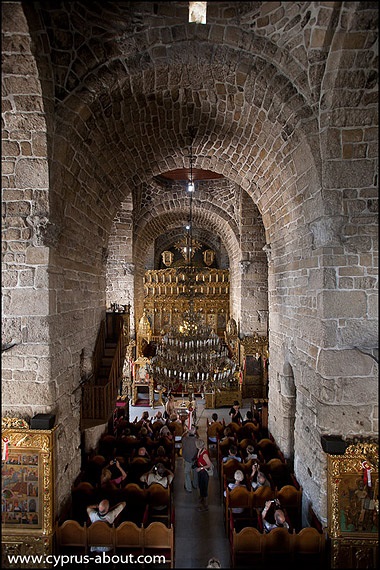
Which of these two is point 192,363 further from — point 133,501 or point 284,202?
point 284,202

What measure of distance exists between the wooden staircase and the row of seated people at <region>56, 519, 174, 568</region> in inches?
67.4

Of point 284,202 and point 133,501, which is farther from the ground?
point 284,202

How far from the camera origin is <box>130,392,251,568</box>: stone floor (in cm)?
536

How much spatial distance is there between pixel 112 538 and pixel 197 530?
169 centimetres

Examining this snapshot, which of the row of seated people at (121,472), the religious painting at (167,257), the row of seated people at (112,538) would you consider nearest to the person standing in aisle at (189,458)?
the row of seated people at (121,472)

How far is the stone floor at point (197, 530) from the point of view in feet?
17.6

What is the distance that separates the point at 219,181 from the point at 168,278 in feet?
25.9

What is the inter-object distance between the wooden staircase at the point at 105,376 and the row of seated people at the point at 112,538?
171cm

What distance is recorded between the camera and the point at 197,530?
602 cm

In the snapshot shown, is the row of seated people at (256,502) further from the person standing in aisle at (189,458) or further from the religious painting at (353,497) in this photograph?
the person standing in aisle at (189,458)

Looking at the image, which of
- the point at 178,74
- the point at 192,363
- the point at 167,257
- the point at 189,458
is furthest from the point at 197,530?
the point at 167,257

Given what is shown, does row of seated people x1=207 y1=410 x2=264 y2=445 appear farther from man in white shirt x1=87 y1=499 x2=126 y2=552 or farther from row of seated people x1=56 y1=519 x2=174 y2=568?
man in white shirt x1=87 y1=499 x2=126 y2=552

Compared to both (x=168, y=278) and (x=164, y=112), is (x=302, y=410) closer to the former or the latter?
(x=164, y=112)

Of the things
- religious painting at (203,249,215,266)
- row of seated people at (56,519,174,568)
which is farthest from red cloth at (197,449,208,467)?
religious painting at (203,249,215,266)
